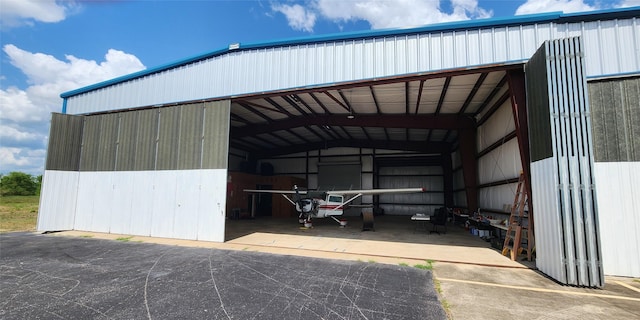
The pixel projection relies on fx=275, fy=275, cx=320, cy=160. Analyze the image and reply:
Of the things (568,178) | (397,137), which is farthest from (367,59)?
(397,137)

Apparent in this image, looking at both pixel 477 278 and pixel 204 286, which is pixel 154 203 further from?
pixel 477 278

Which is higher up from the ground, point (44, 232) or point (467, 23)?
point (467, 23)

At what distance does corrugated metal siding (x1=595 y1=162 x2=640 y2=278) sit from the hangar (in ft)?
0.08

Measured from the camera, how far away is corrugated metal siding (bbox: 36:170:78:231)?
11656 mm

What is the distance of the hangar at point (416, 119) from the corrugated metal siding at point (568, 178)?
0.03 m

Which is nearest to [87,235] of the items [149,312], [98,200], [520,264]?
[98,200]

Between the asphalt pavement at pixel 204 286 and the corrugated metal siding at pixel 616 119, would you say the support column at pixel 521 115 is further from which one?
the asphalt pavement at pixel 204 286

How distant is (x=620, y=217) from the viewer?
626cm

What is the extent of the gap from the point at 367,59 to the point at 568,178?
572 centimetres

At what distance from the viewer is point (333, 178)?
24.5 m

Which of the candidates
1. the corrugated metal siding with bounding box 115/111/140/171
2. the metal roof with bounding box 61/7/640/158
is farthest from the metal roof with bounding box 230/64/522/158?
the corrugated metal siding with bounding box 115/111/140/171

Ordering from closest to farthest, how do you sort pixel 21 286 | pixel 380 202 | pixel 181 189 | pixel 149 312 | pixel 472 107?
1. pixel 149 312
2. pixel 21 286
3. pixel 181 189
4. pixel 472 107
5. pixel 380 202

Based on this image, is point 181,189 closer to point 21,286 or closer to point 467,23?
point 21,286

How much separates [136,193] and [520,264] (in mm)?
13373
